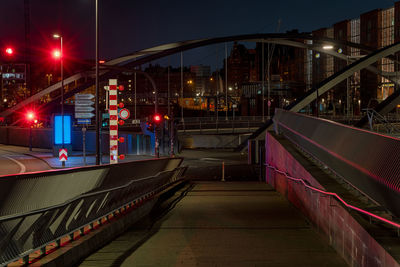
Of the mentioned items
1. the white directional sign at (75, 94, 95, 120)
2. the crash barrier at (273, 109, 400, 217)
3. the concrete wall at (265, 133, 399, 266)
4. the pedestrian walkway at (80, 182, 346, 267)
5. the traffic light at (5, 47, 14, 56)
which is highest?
the traffic light at (5, 47, 14, 56)

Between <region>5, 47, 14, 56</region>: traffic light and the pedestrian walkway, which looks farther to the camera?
<region>5, 47, 14, 56</region>: traffic light

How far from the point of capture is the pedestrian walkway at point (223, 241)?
7.77m

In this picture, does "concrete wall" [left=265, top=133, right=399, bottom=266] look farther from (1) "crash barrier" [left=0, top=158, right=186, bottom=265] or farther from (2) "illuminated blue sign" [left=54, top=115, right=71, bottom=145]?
(2) "illuminated blue sign" [left=54, top=115, right=71, bottom=145]

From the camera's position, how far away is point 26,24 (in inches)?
4567

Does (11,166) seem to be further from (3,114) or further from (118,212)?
(3,114)

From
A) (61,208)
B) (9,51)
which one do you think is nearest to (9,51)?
(9,51)

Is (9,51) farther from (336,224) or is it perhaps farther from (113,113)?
(336,224)

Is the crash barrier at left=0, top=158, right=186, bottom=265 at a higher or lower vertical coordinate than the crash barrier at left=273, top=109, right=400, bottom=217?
lower

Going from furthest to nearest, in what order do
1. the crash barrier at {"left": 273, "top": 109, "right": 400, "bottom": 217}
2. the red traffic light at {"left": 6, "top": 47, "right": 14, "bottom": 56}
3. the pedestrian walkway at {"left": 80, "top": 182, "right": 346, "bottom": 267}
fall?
the red traffic light at {"left": 6, "top": 47, "right": 14, "bottom": 56}, the pedestrian walkway at {"left": 80, "top": 182, "right": 346, "bottom": 267}, the crash barrier at {"left": 273, "top": 109, "right": 400, "bottom": 217}

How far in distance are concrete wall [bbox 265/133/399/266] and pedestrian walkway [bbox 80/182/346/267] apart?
0.23 metres

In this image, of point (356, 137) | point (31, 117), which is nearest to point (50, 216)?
point (356, 137)

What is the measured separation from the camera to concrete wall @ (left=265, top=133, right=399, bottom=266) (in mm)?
6457

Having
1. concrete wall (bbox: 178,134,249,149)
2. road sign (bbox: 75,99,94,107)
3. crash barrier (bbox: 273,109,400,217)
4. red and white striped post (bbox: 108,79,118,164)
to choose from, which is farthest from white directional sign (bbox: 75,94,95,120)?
concrete wall (bbox: 178,134,249,149)

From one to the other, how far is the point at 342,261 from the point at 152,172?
832 cm
